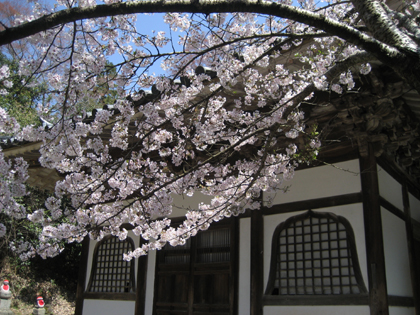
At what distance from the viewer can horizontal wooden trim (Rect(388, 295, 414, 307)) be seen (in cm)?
384

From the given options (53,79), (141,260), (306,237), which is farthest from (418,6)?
(141,260)

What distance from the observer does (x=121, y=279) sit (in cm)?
590

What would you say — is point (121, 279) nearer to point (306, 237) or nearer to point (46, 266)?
point (306, 237)

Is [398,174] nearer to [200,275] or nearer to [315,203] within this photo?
[315,203]

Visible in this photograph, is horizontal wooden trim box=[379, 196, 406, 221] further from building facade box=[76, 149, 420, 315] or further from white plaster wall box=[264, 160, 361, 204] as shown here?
white plaster wall box=[264, 160, 361, 204]

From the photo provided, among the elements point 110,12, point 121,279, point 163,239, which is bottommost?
point 121,279

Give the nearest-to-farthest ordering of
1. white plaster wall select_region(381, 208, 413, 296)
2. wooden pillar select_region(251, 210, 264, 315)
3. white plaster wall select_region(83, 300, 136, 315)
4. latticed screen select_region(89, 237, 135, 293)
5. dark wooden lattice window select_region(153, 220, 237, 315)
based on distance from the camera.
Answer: white plaster wall select_region(381, 208, 413, 296) < wooden pillar select_region(251, 210, 264, 315) < dark wooden lattice window select_region(153, 220, 237, 315) < white plaster wall select_region(83, 300, 136, 315) < latticed screen select_region(89, 237, 135, 293)

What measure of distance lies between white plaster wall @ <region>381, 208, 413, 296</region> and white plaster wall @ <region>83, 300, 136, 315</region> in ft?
11.5

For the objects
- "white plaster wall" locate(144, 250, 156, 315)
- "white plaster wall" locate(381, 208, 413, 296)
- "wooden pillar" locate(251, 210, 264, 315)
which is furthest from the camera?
"white plaster wall" locate(144, 250, 156, 315)

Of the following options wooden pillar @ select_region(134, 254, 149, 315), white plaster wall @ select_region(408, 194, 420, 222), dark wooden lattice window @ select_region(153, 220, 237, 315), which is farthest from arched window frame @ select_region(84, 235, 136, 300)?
white plaster wall @ select_region(408, 194, 420, 222)

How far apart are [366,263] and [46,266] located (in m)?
11.2

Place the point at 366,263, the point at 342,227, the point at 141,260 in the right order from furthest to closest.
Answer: the point at 141,260 → the point at 342,227 → the point at 366,263

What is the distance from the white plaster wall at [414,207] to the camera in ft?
17.3

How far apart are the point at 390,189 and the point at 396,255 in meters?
0.75
